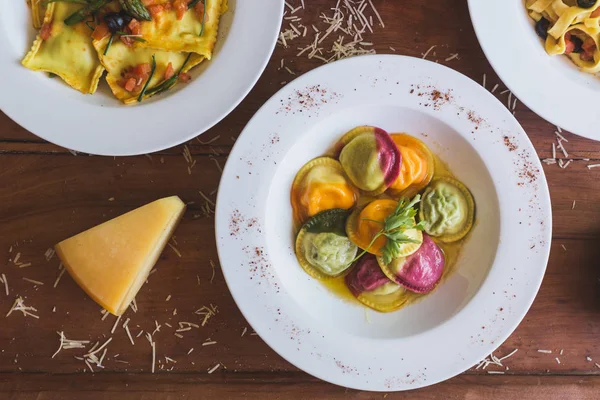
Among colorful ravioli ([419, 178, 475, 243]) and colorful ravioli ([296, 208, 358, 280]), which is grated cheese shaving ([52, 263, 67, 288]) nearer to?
colorful ravioli ([296, 208, 358, 280])

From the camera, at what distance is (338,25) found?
106 inches

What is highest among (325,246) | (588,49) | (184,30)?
(184,30)

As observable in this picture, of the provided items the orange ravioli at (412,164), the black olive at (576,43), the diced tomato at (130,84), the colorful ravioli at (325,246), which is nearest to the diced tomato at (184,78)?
the diced tomato at (130,84)

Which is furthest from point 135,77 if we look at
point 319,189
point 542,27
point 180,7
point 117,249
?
point 542,27

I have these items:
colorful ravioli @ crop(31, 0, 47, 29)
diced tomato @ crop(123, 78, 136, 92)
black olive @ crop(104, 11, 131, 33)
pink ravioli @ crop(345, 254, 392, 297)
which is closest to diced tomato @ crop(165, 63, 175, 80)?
diced tomato @ crop(123, 78, 136, 92)

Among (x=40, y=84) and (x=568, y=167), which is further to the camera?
(x=568, y=167)

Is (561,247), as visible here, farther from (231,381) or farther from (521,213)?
(231,381)

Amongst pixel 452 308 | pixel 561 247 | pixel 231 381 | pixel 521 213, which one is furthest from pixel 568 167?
pixel 231 381

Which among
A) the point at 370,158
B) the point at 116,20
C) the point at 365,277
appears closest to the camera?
the point at 116,20

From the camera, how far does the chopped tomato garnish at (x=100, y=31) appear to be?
244cm

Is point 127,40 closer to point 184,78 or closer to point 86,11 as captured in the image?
point 86,11

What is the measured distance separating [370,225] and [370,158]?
0.33 m

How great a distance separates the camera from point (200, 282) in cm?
276

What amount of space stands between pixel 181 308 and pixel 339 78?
1.46 meters
